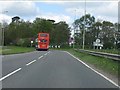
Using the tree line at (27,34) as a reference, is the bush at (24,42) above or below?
below

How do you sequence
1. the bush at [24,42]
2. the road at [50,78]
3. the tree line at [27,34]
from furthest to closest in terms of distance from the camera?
the tree line at [27,34], the bush at [24,42], the road at [50,78]

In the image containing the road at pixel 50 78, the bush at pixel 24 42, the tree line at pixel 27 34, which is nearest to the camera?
the road at pixel 50 78

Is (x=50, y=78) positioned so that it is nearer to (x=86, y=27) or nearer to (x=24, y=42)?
(x=24, y=42)

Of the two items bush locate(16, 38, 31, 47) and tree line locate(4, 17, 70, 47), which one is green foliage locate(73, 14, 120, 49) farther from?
bush locate(16, 38, 31, 47)

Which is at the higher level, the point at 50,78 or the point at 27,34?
the point at 27,34

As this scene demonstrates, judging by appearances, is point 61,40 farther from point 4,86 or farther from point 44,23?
point 4,86

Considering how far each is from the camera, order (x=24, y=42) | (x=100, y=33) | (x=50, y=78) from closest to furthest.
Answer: (x=50, y=78), (x=24, y=42), (x=100, y=33)

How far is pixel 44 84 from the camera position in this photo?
13305 millimetres

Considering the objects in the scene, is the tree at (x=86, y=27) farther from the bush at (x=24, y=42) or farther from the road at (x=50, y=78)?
the road at (x=50, y=78)

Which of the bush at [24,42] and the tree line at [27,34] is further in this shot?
the tree line at [27,34]

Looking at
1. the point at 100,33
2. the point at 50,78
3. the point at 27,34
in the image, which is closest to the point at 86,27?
the point at 100,33

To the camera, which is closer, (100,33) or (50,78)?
(50,78)

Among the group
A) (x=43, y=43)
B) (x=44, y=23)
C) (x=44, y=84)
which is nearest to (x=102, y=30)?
(x=44, y=23)

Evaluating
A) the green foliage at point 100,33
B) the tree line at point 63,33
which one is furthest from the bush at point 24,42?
the green foliage at point 100,33
